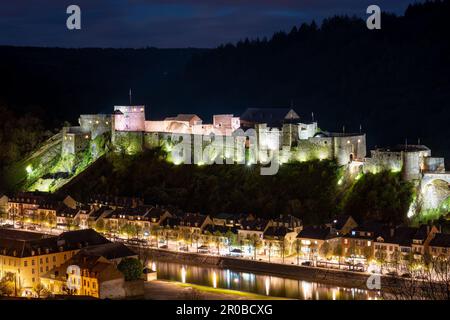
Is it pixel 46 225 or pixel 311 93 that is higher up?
pixel 311 93

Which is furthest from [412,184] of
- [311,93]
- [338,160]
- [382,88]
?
[311,93]

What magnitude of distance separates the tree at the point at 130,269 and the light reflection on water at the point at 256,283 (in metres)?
2.81

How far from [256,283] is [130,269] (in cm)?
544

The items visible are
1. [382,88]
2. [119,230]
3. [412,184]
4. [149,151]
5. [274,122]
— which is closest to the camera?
[412,184]

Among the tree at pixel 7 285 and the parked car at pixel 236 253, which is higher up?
the parked car at pixel 236 253

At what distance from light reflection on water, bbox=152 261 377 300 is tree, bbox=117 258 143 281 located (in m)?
2.81

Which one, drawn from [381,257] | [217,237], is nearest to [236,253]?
[217,237]

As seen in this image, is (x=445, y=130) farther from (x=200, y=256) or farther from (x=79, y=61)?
(x=79, y=61)

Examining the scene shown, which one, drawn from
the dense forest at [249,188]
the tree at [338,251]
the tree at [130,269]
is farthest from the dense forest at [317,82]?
the tree at [130,269]

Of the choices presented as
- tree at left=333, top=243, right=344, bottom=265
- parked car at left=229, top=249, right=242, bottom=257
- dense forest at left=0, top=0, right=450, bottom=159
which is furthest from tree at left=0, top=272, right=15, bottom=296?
dense forest at left=0, top=0, right=450, bottom=159

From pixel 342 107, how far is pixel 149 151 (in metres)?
23.9

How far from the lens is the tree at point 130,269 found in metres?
32.1

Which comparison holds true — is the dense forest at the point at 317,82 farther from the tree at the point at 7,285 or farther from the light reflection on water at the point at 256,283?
the tree at the point at 7,285

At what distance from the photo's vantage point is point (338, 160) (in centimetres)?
4491
